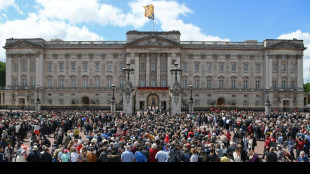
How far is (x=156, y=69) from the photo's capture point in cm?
6712

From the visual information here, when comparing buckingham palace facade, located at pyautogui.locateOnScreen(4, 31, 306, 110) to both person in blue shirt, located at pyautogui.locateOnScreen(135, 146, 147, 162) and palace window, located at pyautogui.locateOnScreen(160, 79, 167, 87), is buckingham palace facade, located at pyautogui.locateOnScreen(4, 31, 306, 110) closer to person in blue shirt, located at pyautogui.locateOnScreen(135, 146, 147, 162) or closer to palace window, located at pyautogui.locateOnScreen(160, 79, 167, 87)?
palace window, located at pyautogui.locateOnScreen(160, 79, 167, 87)

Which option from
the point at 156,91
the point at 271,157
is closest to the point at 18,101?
the point at 156,91

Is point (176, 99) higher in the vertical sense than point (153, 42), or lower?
lower

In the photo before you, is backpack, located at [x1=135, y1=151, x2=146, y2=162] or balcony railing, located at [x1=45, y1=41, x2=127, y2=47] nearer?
backpack, located at [x1=135, y1=151, x2=146, y2=162]

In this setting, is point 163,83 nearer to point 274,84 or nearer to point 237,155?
point 274,84

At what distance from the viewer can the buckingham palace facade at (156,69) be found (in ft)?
218

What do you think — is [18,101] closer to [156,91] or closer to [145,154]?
[156,91]

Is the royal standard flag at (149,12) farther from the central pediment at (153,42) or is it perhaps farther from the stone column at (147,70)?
the stone column at (147,70)

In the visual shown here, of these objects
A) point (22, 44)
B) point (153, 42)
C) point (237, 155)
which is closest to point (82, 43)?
point (22, 44)

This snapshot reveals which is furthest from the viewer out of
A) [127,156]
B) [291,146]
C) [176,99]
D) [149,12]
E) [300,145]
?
[149,12]

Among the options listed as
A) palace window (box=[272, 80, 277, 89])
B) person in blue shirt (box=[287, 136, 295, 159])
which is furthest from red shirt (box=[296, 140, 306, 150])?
palace window (box=[272, 80, 277, 89])

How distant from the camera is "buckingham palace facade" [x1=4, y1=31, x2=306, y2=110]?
218 feet

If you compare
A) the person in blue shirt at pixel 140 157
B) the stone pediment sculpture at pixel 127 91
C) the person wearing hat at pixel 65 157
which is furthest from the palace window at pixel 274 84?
the person wearing hat at pixel 65 157
